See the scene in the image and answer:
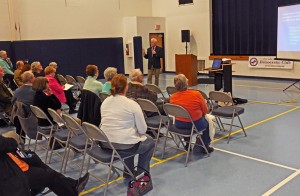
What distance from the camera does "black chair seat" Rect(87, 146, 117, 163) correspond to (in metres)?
3.35

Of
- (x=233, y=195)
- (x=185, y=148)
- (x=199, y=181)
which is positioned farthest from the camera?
(x=185, y=148)

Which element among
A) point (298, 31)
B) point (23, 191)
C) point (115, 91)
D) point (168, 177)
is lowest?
point (168, 177)

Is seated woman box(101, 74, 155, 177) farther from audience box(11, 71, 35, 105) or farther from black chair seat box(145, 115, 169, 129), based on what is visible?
audience box(11, 71, 35, 105)

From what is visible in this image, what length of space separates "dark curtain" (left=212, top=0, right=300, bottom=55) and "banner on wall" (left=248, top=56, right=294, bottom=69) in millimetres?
234

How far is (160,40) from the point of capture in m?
15.4

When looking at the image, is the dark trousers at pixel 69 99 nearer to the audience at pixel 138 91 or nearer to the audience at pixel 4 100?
the audience at pixel 4 100

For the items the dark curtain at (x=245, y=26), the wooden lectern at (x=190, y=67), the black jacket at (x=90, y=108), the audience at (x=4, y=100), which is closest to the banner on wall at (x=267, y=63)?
the dark curtain at (x=245, y=26)

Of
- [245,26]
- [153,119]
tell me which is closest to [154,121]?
[153,119]

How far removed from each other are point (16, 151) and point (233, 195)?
7.07 feet

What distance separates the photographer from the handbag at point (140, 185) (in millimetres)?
3395

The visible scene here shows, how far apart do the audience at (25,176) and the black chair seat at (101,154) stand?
1.00 feet

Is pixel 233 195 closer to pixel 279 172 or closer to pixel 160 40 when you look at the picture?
pixel 279 172

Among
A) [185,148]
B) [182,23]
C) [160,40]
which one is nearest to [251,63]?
[182,23]

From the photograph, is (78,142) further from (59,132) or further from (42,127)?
(42,127)
